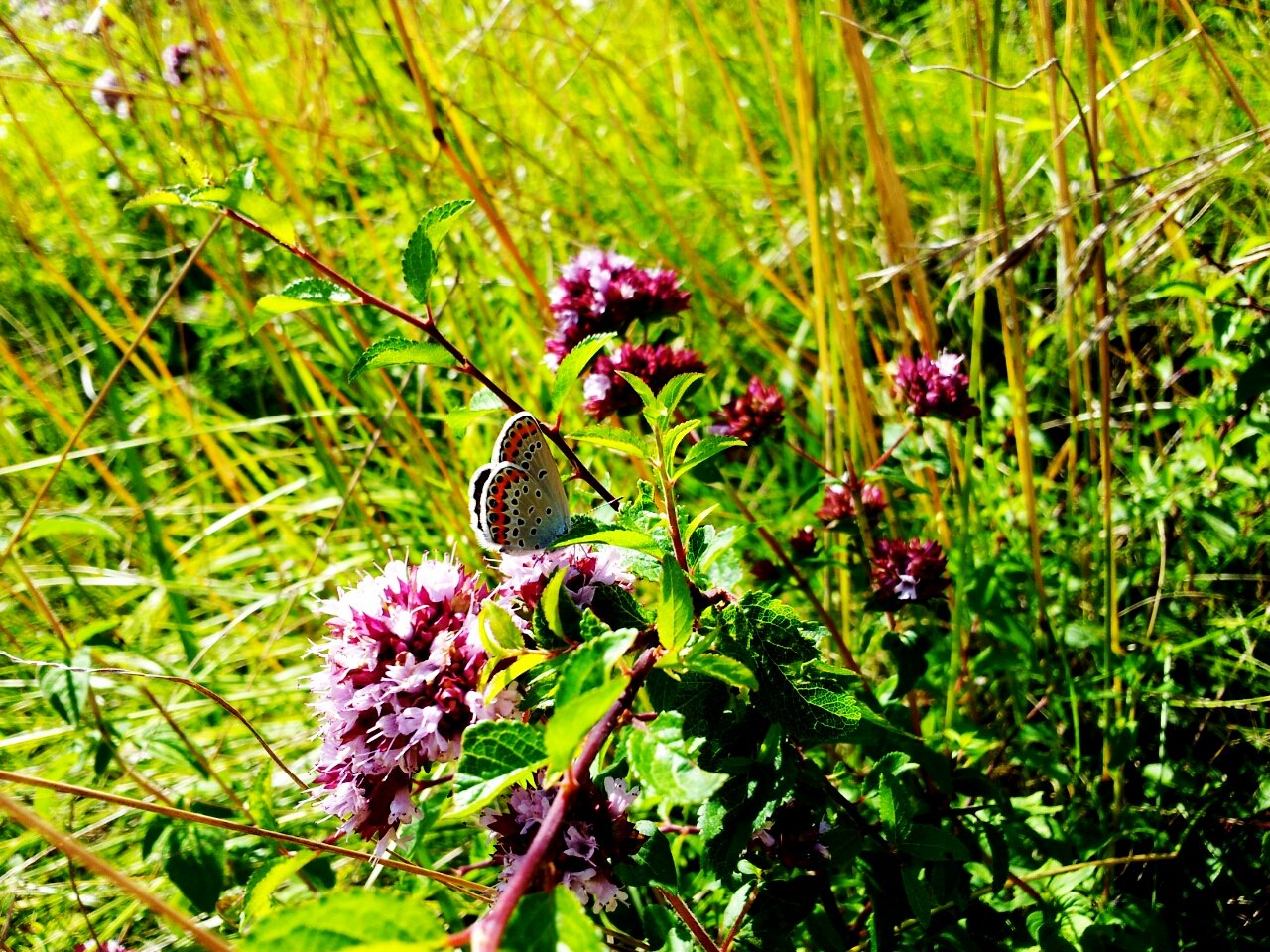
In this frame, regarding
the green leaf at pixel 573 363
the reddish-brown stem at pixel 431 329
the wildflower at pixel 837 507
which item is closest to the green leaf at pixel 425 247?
the reddish-brown stem at pixel 431 329

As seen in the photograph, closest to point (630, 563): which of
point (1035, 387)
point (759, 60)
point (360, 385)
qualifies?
point (360, 385)

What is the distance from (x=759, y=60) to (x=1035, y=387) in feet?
3.94

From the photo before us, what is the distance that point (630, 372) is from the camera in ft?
4.48

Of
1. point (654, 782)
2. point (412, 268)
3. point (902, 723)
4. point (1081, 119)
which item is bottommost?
point (902, 723)

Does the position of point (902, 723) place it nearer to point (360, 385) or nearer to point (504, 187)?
point (360, 385)

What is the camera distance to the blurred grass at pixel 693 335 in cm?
146

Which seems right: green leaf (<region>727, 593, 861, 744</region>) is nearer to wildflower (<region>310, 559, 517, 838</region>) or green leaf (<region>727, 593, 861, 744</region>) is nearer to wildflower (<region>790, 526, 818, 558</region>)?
wildflower (<region>310, 559, 517, 838</region>)

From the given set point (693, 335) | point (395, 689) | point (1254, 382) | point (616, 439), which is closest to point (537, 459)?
point (616, 439)

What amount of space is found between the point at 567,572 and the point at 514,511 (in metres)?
0.08

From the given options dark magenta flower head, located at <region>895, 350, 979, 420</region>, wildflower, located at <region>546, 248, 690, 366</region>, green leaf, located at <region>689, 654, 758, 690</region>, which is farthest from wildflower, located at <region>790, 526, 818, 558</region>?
green leaf, located at <region>689, 654, 758, 690</region>

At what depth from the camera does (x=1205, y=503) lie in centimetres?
157

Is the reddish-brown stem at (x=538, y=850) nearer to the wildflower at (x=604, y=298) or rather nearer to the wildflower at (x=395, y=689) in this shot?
the wildflower at (x=395, y=689)

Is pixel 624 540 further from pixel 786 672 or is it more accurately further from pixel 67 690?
pixel 67 690

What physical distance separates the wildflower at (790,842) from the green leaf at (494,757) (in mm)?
448
